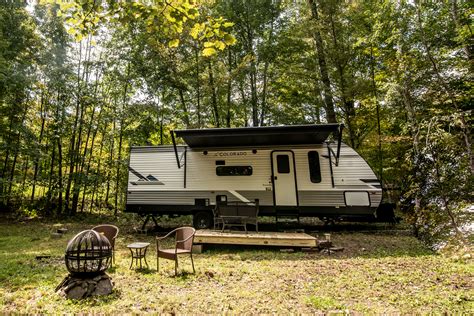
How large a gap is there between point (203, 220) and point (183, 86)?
727 centimetres

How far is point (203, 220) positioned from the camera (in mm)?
→ 8680

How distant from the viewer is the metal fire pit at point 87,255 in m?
3.86

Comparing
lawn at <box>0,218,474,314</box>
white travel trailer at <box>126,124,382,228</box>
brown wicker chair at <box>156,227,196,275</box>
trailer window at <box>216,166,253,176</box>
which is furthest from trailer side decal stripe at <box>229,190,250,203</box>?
brown wicker chair at <box>156,227,196,275</box>

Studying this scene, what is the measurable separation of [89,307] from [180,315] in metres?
1.20

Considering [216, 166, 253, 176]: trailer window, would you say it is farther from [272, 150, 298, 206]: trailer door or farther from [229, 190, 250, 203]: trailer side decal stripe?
[272, 150, 298, 206]: trailer door

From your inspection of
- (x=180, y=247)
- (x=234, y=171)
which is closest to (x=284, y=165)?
(x=234, y=171)

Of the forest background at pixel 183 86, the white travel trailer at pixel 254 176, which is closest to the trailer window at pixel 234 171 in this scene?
the white travel trailer at pixel 254 176

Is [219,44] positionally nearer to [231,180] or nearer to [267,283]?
[267,283]

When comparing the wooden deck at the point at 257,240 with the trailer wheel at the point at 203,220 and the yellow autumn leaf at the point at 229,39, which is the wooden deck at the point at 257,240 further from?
the yellow autumn leaf at the point at 229,39

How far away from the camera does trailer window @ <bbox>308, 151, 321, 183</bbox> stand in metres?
8.45

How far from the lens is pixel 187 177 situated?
8867 mm

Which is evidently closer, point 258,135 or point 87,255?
point 87,255

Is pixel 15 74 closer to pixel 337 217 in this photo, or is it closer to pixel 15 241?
pixel 15 241

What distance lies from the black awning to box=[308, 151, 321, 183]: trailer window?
383mm
